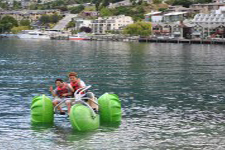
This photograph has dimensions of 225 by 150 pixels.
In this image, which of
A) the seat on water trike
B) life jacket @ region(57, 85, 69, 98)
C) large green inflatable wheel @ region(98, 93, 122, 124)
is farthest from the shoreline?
life jacket @ region(57, 85, 69, 98)

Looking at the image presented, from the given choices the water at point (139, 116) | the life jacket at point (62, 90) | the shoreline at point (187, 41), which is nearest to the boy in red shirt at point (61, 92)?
the life jacket at point (62, 90)

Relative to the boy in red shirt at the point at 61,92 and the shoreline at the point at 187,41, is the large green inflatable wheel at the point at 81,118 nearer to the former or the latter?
the boy in red shirt at the point at 61,92

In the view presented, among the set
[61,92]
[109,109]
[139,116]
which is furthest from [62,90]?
[139,116]

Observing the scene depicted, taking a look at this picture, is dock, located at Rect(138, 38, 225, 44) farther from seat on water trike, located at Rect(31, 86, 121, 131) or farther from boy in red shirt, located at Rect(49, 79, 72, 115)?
boy in red shirt, located at Rect(49, 79, 72, 115)

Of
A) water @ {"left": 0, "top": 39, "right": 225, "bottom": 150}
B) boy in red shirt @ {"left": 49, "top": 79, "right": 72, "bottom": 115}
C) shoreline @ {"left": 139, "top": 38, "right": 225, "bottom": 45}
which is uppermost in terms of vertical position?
boy in red shirt @ {"left": 49, "top": 79, "right": 72, "bottom": 115}

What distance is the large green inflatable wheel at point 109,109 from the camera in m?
28.1

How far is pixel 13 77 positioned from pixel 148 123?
25.5m

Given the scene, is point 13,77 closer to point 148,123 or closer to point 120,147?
point 148,123

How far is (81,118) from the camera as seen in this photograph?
86.1 feet

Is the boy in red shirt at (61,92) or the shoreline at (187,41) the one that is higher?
the boy in red shirt at (61,92)

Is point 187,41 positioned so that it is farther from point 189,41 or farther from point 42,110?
point 42,110

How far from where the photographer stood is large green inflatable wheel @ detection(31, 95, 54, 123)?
90.1 feet

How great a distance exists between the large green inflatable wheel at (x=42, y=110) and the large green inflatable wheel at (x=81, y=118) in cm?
165

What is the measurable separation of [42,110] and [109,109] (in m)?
2.95
